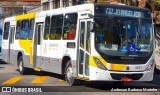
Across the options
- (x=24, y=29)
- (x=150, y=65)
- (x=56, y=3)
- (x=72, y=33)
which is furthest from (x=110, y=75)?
(x=56, y=3)

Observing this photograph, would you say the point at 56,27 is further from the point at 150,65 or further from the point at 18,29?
the point at 18,29

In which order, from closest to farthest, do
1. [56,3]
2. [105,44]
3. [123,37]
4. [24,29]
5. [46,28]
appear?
[105,44] < [123,37] < [46,28] < [24,29] < [56,3]

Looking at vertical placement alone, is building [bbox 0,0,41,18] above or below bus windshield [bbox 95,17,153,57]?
above

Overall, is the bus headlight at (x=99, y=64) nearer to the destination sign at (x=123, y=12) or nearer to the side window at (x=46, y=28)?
the destination sign at (x=123, y=12)

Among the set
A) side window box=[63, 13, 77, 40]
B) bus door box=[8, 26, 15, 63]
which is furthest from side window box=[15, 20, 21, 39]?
side window box=[63, 13, 77, 40]

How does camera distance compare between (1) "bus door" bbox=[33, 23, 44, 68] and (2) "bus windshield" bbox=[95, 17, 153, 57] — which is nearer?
(2) "bus windshield" bbox=[95, 17, 153, 57]

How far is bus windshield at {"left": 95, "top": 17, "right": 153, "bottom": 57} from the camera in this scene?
45.3ft

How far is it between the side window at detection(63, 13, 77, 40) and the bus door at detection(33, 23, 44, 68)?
281cm

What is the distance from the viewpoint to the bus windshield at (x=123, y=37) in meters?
13.8

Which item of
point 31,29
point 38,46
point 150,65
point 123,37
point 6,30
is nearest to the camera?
point 123,37

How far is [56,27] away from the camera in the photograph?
17000mm

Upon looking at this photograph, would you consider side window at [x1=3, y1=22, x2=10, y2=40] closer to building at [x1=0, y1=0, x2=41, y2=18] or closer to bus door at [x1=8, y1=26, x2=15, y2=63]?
bus door at [x1=8, y1=26, x2=15, y2=63]

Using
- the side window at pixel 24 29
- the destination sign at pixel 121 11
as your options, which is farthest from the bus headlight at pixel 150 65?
the side window at pixel 24 29

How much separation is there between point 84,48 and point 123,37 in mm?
1408
